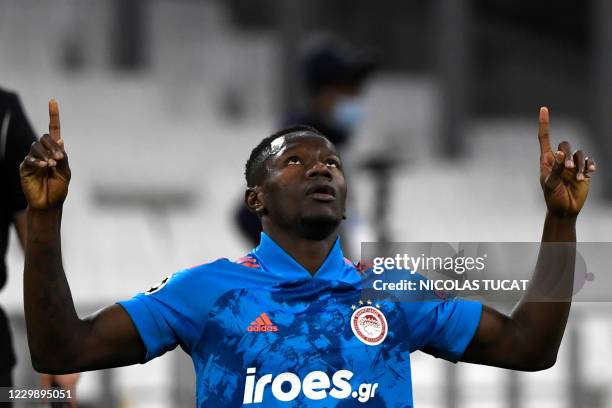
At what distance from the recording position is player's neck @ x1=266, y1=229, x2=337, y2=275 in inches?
131

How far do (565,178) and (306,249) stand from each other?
658 millimetres

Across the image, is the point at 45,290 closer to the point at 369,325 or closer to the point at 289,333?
the point at 289,333

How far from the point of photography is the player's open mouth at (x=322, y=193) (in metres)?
3.25

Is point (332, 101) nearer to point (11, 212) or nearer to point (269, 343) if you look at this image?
point (11, 212)

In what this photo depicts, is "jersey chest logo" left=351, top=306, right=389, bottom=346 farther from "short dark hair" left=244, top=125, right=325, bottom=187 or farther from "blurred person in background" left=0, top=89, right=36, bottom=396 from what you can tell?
"blurred person in background" left=0, top=89, right=36, bottom=396

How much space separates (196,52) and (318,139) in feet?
35.9

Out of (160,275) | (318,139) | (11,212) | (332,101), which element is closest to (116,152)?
(160,275)

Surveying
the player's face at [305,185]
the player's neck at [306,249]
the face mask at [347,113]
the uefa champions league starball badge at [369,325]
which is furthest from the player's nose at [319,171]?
the face mask at [347,113]

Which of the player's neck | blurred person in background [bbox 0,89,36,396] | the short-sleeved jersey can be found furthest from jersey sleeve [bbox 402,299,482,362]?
blurred person in background [bbox 0,89,36,396]

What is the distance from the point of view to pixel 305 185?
129 inches

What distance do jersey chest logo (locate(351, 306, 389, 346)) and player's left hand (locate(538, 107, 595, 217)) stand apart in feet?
1.63

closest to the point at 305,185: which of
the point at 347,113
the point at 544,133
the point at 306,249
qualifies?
the point at 306,249

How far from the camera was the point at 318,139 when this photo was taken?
3.40 meters

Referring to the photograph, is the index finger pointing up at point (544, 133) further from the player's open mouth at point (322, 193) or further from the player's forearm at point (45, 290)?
the player's forearm at point (45, 290)
